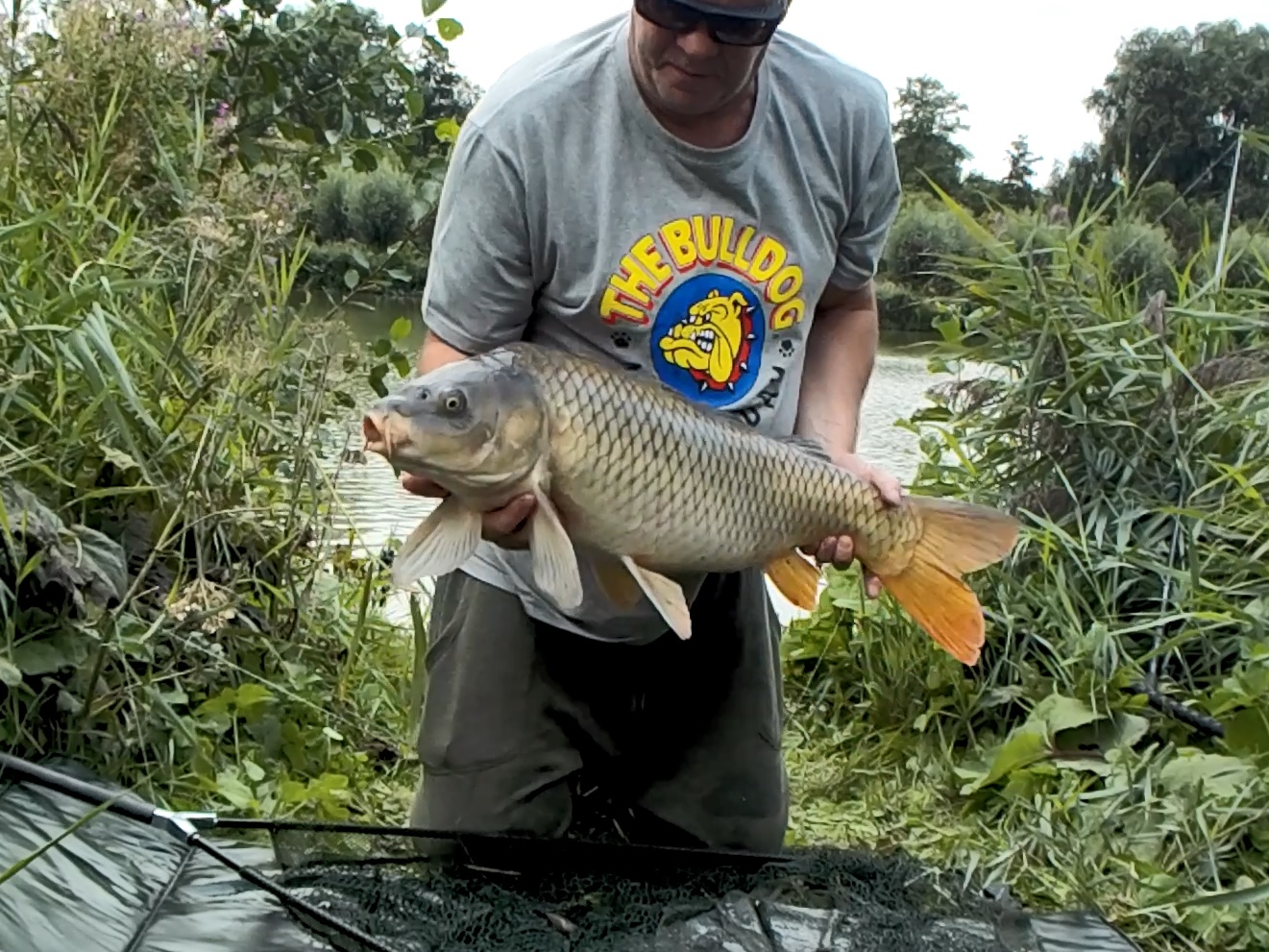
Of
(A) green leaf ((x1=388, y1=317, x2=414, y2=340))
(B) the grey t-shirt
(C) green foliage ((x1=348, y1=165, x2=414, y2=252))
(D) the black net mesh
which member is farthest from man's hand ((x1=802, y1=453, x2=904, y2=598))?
(C) green foliage ((x1=348, y1=165, x2=414, y2=252))

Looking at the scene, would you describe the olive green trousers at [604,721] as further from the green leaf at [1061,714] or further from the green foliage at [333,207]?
the green foliage at [333,207]

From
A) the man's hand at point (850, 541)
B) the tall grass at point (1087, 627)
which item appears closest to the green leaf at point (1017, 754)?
the tall grass at point (1087, 627)

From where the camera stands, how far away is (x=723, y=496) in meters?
1.51

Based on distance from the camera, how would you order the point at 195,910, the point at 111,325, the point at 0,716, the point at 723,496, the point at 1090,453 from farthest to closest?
the point at 1090,453 < the point at 111,325 < the point at 0,716 < the point at 723,496 < the point at 195,910

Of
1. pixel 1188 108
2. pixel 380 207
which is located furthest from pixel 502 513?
pixel 1188 108

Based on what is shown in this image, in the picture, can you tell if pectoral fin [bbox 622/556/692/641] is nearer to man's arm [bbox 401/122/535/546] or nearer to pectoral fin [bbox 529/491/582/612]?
pectoral fin [bbox 529/491/582/612]

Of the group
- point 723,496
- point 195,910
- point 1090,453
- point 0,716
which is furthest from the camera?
point 1090,453

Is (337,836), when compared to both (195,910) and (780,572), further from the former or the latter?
(780,572)

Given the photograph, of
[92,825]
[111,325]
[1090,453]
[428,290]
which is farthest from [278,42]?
[92,825]

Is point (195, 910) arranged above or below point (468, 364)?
below

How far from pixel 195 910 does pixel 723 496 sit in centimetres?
65

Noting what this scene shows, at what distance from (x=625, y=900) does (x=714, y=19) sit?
3.10ft

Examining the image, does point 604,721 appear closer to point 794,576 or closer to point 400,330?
point 794,576

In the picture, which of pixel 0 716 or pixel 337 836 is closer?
pixel 337 836
